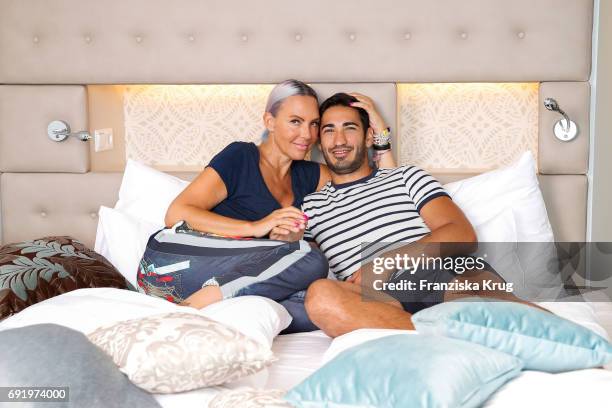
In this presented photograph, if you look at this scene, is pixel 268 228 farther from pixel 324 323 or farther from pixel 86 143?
pixel 86 143

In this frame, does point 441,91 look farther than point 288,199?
Yes

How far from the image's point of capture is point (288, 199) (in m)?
2.67

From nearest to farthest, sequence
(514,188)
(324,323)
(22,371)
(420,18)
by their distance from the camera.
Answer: (22,371), (324,323), (514,188), (420,18)

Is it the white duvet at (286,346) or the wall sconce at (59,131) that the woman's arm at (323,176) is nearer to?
the white duvet at (286,346)

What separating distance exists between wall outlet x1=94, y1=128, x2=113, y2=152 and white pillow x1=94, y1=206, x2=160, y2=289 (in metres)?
0.35

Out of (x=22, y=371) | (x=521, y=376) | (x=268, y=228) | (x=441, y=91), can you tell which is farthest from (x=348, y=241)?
(x=22, y=371)

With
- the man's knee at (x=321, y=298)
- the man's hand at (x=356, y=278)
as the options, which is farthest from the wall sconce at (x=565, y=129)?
the man's knee at (x=321, y=298)

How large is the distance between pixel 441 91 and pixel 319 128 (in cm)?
57

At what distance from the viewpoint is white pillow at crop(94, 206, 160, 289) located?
2645mm

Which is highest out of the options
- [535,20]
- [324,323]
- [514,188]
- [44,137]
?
[535,20]

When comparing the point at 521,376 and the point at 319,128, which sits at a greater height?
the point at 319,128

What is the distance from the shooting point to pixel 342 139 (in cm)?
264

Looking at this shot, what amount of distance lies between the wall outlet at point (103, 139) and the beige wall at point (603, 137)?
1859mm

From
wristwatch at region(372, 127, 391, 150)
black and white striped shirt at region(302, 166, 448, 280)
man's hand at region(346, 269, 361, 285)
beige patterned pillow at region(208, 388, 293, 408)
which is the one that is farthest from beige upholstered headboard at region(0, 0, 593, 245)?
beige patterned pillow at region(208, 388, 293, 408)
